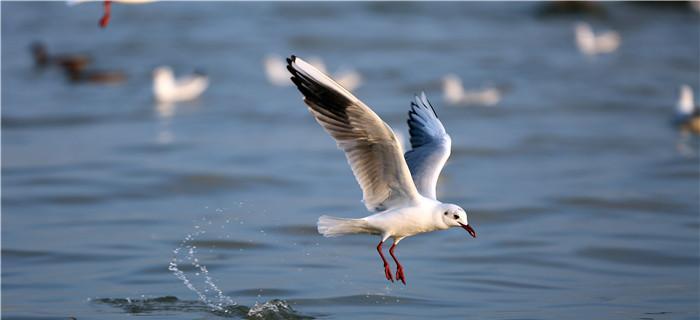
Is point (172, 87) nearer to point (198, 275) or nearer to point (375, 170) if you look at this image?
point (198, 275)

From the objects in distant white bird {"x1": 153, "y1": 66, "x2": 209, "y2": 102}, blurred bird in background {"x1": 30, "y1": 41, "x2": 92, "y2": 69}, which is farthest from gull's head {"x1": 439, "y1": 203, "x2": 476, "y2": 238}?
blurred bird in background {"x1": 30, "y1": 41, "x2": 92, "y2": 69}

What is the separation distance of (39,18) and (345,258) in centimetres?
1944

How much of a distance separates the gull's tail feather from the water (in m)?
0.72

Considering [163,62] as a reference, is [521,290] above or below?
below

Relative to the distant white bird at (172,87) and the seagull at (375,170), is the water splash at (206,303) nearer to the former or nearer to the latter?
the seagull at (375,170)

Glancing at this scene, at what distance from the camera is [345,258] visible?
8578 mm

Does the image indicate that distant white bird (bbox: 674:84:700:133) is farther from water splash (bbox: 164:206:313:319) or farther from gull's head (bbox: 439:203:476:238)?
gull's head (bbox: 439:203:476:238)

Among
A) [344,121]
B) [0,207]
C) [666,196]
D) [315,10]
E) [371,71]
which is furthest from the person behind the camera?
[315,10]

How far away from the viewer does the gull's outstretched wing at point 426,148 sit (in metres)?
6.89

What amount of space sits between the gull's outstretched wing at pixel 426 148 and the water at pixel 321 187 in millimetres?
833

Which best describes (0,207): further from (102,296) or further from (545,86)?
(545,86)

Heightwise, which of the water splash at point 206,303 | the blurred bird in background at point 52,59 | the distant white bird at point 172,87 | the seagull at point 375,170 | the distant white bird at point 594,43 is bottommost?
the water splash at point 206,303

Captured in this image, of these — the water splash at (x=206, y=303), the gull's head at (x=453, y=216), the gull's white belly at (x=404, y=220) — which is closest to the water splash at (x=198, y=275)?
the water splash at (x=206, y=303)

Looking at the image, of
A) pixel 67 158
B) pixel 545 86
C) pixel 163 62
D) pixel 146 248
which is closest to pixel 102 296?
pixel 146 248
